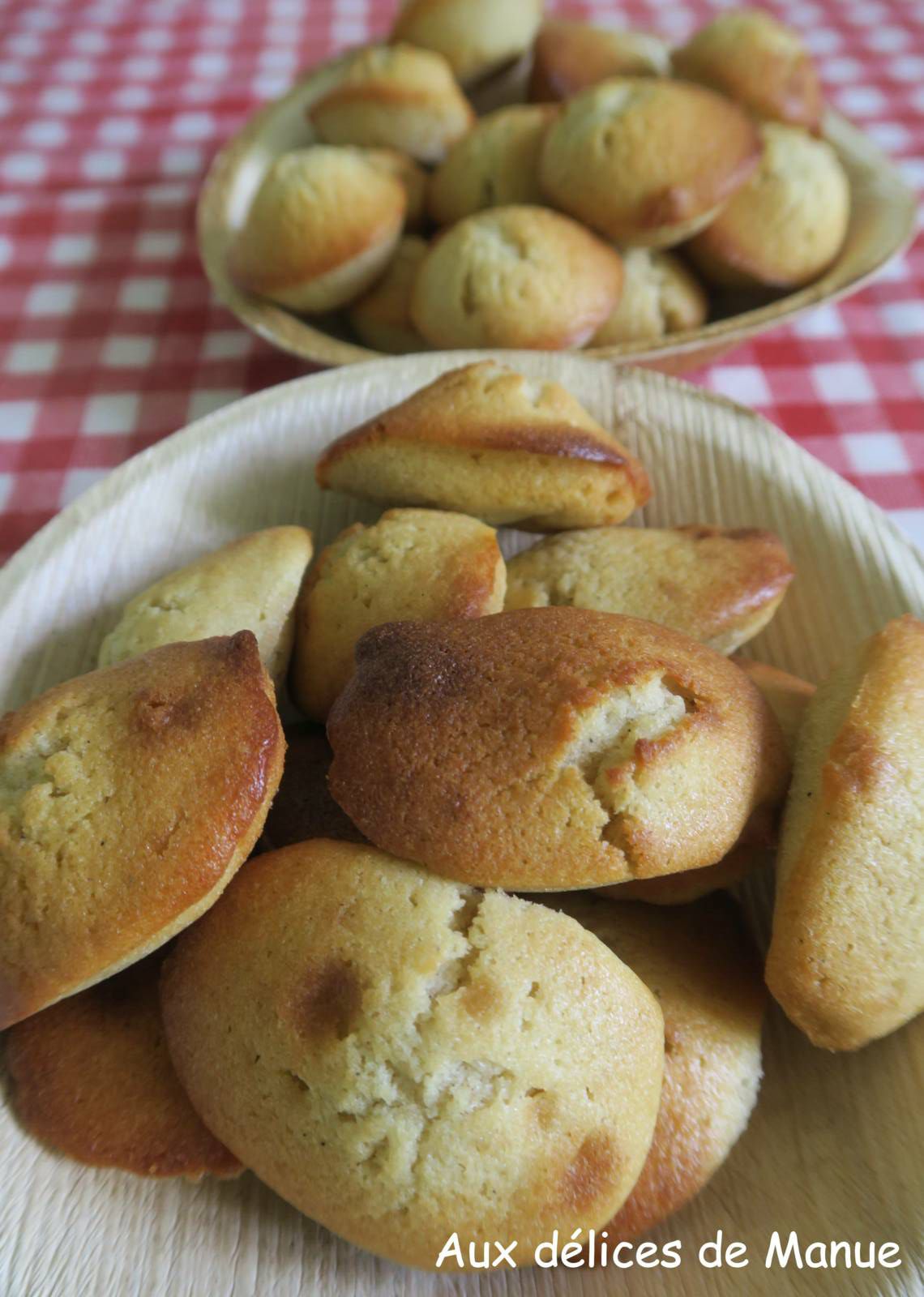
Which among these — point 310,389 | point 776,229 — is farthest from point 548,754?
point 776,229

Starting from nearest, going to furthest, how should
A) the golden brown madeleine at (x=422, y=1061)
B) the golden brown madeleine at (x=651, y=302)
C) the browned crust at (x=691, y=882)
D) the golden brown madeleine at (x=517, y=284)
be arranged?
the golden brown madeleine at (x=422, y=1061)
the browned crust at (x=691, y=882)
the golden brown madeleine at (x=517, y=284)
the golden brown madeleine at (x=651, y=302)

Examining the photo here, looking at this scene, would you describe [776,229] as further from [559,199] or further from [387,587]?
[387,587]

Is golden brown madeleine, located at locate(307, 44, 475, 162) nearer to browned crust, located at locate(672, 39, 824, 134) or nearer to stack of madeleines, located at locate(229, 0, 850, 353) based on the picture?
stack of madeleines, located at locate(229, 0, 850, 353)

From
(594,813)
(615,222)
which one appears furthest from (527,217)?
(594,813)

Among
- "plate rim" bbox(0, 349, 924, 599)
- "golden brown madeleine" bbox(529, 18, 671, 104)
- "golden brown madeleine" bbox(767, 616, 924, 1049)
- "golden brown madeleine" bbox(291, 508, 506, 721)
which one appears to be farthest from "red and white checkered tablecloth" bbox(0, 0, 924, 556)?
"golden brown madeleine" bbox(767, 616, 924, 1049)

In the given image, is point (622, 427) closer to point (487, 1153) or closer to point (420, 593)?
point (420, 593)

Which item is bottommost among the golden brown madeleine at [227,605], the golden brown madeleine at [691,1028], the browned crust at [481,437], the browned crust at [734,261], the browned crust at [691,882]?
the golden brown madeleine at [691,1028]

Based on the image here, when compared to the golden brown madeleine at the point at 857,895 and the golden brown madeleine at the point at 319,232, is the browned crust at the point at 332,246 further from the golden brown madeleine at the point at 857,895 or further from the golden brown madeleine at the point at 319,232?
the golden brown madeleine at the point at 857,895

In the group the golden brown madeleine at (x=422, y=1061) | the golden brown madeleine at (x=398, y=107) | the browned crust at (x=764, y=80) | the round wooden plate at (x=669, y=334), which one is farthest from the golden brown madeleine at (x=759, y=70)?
the golden brown madeleine at (x=422, y=1061)
